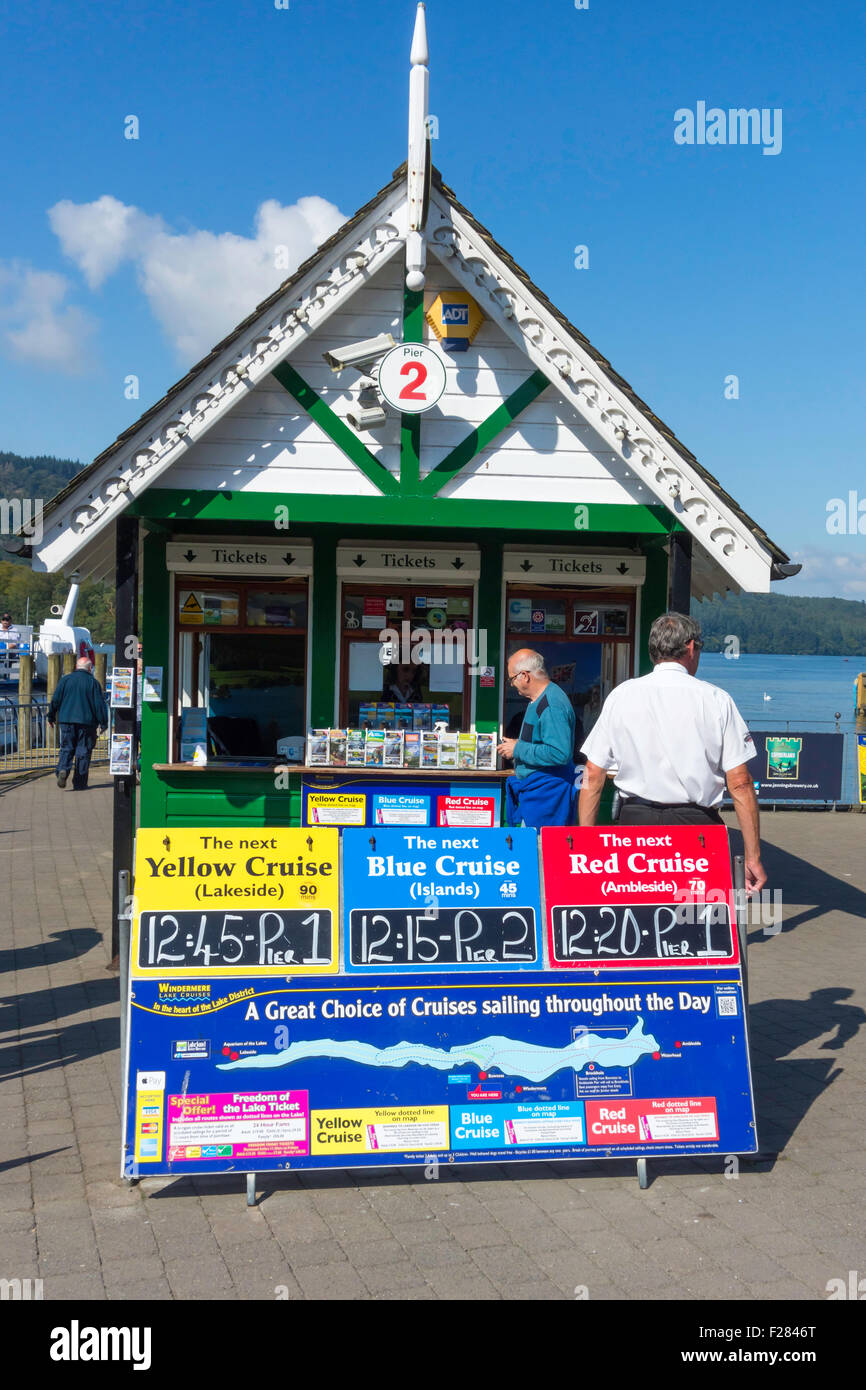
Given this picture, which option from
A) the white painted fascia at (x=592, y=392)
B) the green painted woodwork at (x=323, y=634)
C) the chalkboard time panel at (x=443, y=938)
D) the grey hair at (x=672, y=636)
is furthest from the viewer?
the green painted woodwork at (x=323, y=634)

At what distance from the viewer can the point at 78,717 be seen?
58.9ft

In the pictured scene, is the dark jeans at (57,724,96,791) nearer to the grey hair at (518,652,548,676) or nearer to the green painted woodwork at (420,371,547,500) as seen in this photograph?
the green painted woodwork at (420,371,547,500)

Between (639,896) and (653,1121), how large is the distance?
35.3 inches

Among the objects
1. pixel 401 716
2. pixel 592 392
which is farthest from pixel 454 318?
pixel 401 716

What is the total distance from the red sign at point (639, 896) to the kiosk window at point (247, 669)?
4884 millimetres

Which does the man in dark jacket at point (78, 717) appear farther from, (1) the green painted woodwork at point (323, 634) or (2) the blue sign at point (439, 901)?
(2) the blue sign at point (439, 901)

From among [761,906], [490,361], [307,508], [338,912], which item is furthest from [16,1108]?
[761,906]

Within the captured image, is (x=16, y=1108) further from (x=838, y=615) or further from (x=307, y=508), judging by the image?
(x=838, y=615)

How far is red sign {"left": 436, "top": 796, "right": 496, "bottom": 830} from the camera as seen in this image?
8.77 metres

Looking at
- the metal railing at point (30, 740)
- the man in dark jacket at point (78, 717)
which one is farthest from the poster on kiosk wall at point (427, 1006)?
the metal railing at point (30, 740)

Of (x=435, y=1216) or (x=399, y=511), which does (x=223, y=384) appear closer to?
(x=399, y=511)

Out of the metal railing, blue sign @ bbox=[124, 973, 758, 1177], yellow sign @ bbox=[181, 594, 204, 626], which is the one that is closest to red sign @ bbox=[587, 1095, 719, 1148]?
blue sign @ bbox=[124, 973, 758, 1177]

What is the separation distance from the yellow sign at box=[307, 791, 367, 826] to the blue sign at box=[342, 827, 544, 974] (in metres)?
4.01

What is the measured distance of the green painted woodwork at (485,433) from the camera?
7.99m
